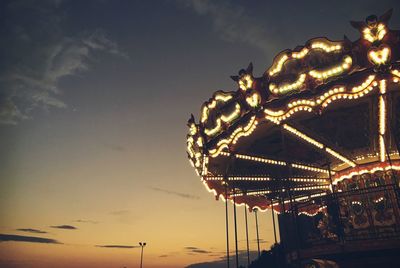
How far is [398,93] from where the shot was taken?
7.80 meters

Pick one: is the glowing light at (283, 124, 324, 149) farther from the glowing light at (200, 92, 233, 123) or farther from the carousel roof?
the glowing light at (200, 92, 233, 123)

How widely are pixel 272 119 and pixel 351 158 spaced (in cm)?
639

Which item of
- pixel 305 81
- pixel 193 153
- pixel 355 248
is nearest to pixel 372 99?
pixel 305 81

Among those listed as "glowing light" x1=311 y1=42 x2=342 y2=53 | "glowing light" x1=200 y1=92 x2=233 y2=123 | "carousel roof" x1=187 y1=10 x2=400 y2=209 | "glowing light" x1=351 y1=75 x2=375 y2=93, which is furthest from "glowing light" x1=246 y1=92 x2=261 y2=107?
"glowing light" x1=351 y1=75 x2=375 y2=93

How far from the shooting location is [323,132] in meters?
10.5

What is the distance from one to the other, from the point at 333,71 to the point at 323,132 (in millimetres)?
4083

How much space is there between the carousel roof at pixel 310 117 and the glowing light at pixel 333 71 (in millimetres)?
21

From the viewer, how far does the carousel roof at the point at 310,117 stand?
662cm

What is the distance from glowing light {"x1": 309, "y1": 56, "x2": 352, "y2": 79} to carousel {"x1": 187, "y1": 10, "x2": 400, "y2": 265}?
21 millimetres

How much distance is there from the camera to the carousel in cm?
671

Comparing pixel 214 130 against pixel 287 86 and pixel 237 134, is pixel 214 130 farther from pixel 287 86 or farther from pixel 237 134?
pixel 287 86

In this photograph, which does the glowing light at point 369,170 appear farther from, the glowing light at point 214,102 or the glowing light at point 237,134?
the glowing light at point 214,102

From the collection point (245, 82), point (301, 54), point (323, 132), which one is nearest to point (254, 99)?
point (245, 82)

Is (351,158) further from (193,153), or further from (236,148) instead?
(193,153)
